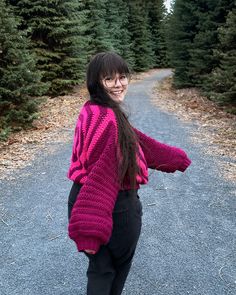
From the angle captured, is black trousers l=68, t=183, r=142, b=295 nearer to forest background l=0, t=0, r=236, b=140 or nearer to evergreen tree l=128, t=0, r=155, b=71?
forest background l=0, t=0, r=236, b=140

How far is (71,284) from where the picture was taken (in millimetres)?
3156

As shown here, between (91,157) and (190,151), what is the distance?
230 inches

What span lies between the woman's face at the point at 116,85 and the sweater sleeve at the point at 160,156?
408mm

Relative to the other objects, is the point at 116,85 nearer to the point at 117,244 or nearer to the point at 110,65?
the point at 110,65

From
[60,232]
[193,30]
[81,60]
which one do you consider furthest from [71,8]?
[60,232]

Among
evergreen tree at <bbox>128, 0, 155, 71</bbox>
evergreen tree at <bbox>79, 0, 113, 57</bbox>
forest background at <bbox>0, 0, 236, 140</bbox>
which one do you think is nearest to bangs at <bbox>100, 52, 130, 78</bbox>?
forest background at <bbox>0, 0, 236, 140</bbox>

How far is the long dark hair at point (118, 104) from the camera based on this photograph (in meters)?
1.87

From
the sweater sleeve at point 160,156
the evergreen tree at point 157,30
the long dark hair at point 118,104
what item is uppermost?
the long dark hair at point 118,104

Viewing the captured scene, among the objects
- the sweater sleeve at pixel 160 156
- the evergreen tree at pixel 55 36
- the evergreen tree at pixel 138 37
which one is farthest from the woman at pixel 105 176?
the evergreen tree at pixel 138 37

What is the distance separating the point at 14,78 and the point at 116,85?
7661 mm

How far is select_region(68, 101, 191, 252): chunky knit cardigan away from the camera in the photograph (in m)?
1.76

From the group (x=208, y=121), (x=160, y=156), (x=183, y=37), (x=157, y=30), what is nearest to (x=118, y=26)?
(x=183, y=37)

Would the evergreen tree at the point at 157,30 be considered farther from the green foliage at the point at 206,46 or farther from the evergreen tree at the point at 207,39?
the evergreen tree at the point at 207,39

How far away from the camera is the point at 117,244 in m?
2.00
